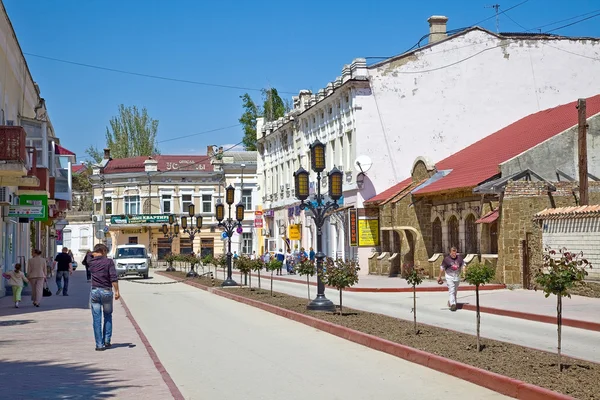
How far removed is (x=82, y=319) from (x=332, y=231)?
93.7ft

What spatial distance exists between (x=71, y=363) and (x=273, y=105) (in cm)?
6622

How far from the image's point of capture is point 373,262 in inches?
1638

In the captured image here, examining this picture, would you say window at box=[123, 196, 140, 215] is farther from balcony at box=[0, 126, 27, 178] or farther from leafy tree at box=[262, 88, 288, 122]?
balcony at box=[0, 126, 27, 178]

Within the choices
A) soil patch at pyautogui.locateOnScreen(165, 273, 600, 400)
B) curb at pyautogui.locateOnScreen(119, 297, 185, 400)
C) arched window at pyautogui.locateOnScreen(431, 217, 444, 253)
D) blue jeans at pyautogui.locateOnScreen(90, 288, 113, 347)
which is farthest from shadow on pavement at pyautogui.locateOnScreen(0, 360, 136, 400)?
arched window at pyautogui.locateOnScreen(431, 217, 444, 253)

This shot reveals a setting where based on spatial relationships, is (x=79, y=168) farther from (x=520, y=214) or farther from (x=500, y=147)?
(x=520, y=214)

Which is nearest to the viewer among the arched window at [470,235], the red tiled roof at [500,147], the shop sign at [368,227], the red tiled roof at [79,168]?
the red tiled roof at [500,147]

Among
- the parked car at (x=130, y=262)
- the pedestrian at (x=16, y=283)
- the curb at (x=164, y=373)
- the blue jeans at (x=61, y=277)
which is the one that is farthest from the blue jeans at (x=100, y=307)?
the parked car at (x=130, y=262)

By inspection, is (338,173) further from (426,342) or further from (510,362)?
(510,362)

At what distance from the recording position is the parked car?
1859 inches

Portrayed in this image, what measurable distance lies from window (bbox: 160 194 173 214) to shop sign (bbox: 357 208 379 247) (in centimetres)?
3948

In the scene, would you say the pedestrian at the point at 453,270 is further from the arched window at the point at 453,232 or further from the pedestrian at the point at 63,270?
the pedestrian at the point at 63,270

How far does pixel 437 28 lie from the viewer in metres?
45.4

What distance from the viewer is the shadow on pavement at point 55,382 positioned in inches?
372

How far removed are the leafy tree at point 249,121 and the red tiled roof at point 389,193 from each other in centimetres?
3930
